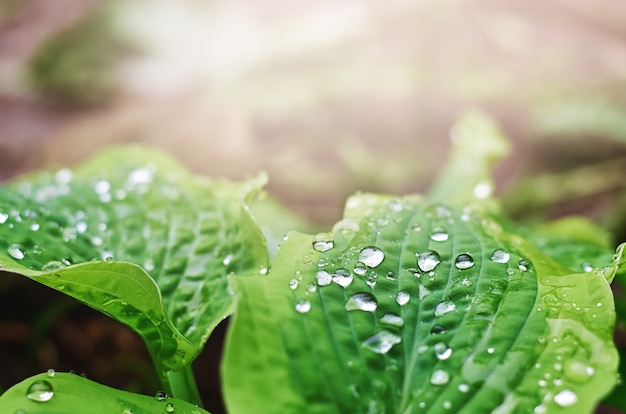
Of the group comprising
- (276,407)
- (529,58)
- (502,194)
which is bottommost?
(502,194)

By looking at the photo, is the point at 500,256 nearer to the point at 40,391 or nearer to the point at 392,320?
the point at 392,320

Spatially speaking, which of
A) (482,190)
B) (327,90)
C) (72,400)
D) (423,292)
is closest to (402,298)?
(423,292)

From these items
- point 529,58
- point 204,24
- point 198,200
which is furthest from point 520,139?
point 198,200

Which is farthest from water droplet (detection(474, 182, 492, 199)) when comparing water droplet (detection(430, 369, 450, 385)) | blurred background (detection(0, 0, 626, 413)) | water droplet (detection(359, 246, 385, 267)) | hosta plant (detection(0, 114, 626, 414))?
blurred background (detection(0, 0, 626, 413))

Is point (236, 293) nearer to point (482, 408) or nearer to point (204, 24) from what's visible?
point (482, 408)

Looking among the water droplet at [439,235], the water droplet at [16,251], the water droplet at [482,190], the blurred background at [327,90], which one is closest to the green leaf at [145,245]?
the water droplet at [16,251]
